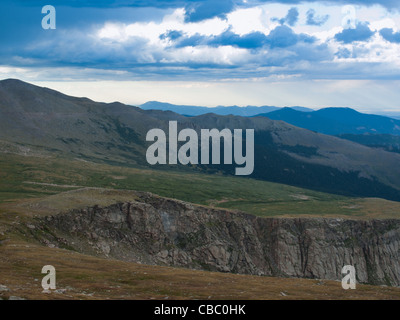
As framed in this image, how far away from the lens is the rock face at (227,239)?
394 feet

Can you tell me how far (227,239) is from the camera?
494ft

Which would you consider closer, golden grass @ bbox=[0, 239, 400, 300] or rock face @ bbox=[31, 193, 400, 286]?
golden grass @ bbox=[0, 239, 400, 300]

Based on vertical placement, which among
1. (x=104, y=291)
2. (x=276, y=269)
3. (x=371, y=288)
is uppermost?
(x=104, y=291)

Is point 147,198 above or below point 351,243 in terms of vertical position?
above

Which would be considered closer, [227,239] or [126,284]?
[126,284]

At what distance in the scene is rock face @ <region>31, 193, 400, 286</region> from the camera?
12012cm

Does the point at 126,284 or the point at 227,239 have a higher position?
the point at 126,284

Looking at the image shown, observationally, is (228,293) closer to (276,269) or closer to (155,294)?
(155,294)

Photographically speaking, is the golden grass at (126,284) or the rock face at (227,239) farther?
the rock face at (227,239)
